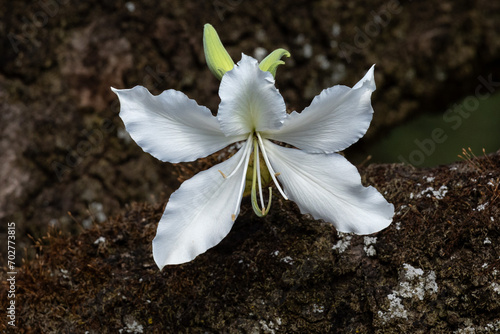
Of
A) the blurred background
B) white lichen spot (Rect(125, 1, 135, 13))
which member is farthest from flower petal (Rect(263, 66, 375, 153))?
white lichen spot (Rect(125, 1, 135, 13))

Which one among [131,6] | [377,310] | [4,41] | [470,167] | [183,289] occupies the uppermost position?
[131,6]

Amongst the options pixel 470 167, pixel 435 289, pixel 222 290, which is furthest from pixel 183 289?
pixel 470 167

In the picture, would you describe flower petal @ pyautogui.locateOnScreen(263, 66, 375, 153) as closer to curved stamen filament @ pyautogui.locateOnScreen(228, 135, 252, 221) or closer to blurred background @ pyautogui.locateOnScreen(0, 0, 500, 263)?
curved stamen filament @ pyautogui.locateOnScreen(228, 135, 252, 221)

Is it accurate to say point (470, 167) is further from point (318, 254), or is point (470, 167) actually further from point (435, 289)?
point (318, 254)

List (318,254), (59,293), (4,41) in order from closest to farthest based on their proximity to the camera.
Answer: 1. (318,254)
2. (59,293)
3. (4,41)

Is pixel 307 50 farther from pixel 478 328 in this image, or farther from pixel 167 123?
pixel 478 328
